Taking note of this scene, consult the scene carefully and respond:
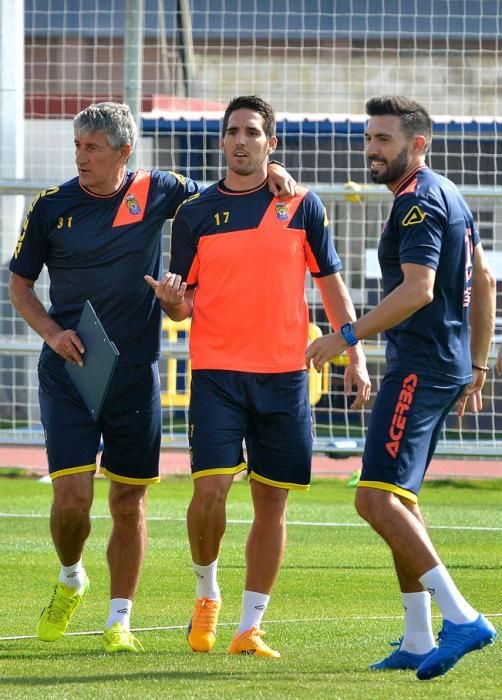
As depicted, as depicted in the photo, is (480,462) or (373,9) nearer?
(373,9)

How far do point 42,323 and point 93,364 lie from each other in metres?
0.38

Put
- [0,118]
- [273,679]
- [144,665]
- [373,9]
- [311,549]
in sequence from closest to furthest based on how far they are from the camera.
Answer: [273,679]
[144,665]
[311,549]
[0,118]
[373,9]

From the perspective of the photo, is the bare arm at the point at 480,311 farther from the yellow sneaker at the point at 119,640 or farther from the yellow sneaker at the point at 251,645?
the yellow sneaker at the point at 119,640

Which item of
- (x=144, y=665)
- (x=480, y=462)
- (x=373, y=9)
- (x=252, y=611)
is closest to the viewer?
(x=144, y=665)

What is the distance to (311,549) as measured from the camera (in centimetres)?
933

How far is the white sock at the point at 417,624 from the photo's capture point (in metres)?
5.50

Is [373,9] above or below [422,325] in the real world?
above

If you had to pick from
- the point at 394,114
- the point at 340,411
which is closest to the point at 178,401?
the point at 340,411

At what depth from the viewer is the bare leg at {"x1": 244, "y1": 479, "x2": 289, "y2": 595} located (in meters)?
6.10

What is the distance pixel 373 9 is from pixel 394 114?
29.6 feet

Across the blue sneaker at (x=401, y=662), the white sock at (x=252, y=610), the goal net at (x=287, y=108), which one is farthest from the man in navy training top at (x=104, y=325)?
the goal net at (x=287, y=108)

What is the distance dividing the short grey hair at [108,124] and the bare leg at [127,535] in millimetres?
1469

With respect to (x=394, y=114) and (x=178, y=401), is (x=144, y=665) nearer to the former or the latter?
(x=394, y=114)

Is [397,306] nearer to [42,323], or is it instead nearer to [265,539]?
[265,539]
